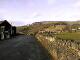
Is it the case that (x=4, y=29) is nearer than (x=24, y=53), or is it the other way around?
(x=24, y=53)

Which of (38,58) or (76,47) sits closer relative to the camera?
(76,47)

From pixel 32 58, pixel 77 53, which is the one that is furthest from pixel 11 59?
pixel 77 53

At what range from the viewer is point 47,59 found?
87.5 feet

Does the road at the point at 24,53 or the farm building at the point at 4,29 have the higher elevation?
the farm building at the point at 4,29

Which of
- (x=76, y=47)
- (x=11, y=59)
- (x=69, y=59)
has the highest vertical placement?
(x=76, y=47)

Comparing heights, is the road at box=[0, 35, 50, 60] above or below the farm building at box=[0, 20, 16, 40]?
below

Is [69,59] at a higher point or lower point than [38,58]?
higher

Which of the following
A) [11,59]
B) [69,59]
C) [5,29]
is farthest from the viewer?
[5,29]

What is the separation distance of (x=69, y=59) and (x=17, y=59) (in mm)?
14932

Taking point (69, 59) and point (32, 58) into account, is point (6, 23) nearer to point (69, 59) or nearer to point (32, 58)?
point (32, 58)

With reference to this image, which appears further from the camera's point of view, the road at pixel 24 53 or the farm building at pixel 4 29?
the farm building at pixel 4 29

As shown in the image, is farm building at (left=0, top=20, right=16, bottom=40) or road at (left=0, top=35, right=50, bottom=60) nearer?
road at (left=0, top=35, right=50, bottom=60)

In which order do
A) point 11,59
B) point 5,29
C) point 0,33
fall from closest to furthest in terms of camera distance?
point 11,59
point 0,33
point 5,29

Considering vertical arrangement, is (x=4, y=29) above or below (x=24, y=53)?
above
